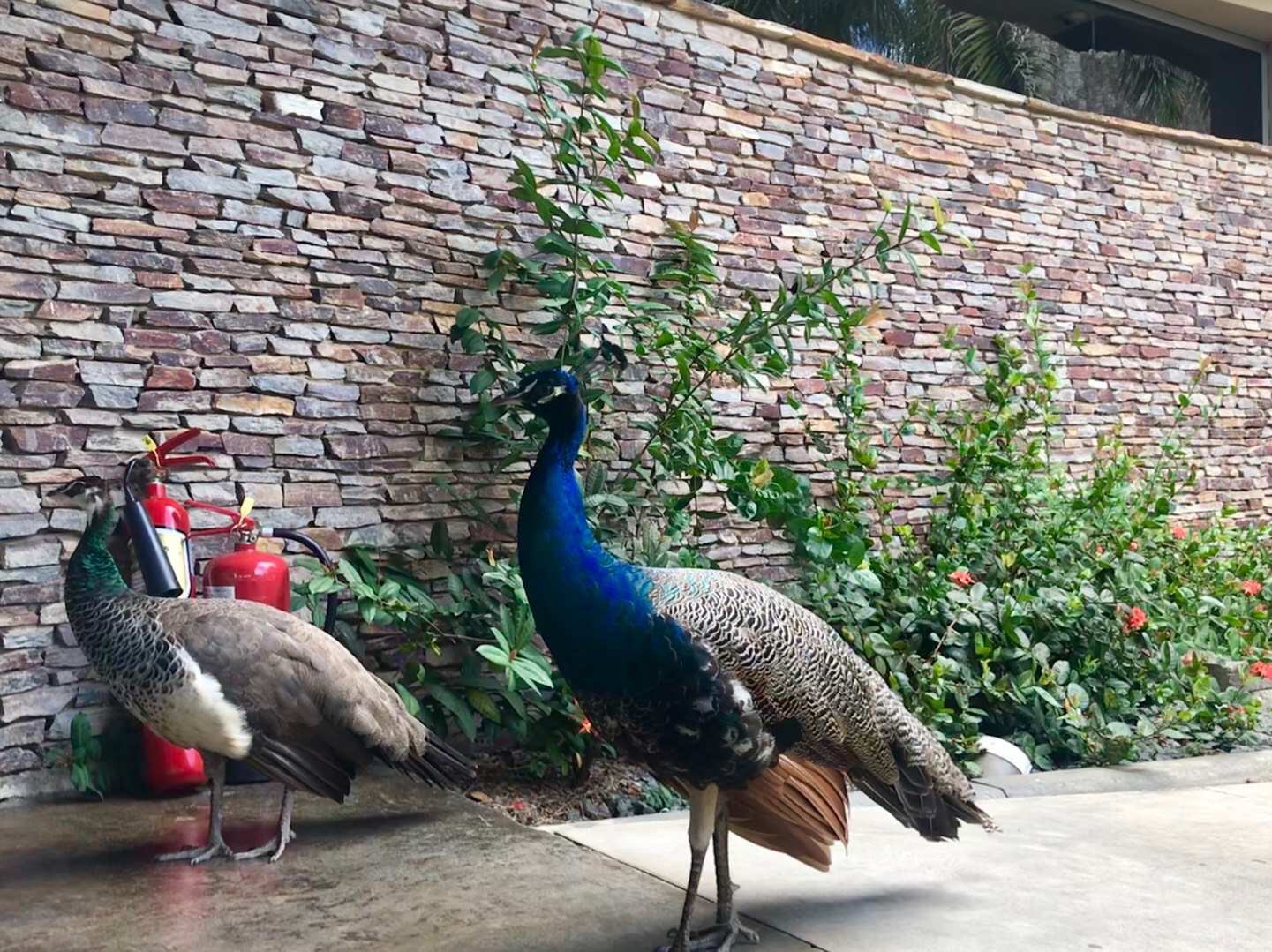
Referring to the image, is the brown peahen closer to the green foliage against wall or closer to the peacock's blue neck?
the green foliage against wall

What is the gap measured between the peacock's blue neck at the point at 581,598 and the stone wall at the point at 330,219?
185 centimetres

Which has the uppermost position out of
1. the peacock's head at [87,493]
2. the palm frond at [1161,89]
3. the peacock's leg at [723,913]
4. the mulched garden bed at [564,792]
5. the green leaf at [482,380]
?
the palm frond at [1161,89]

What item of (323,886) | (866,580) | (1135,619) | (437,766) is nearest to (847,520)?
(866,580)

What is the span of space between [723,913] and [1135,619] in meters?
2.89

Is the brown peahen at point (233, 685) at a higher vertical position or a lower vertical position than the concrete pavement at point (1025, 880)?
higher

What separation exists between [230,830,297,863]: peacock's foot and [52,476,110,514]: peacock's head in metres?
0.96

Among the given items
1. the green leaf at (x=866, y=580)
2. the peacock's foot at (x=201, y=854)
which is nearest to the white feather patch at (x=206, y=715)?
the peacock's foot at (x=201, y=854)

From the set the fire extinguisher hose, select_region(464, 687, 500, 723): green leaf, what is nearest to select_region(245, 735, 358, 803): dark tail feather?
the fire extinguisher hose

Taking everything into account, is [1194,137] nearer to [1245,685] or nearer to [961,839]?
[1245,685]

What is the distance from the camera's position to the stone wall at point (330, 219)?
3.54 meters

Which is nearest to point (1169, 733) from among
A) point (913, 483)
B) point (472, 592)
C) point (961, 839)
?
point (913, 483)

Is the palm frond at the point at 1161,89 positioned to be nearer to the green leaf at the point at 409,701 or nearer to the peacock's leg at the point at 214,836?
the green leaf at the point at 409,701

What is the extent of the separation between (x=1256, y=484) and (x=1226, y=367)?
0.71 m

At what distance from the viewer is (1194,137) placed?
6.88 meters
